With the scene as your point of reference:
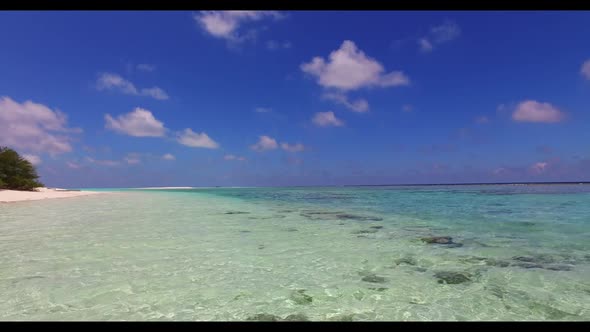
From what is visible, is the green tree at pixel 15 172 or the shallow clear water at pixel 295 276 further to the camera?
the green tree at pixel 15 172

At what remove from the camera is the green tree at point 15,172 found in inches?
1700

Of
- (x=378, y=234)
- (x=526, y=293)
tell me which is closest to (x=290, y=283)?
(x=526, y=293)

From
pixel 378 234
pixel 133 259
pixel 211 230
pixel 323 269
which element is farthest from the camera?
pixel 211 230

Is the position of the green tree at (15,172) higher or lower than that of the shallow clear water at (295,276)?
higher

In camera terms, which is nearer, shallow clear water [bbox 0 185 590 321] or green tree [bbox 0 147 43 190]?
shallow clear water [bbox 0 185 590 321]

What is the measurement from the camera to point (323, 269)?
7441 mm

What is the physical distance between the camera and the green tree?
43.2 metres

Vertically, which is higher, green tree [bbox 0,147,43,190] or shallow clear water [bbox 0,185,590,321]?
green tree [bbox 0,147,43,190]

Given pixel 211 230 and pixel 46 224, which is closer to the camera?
pixel 211 230

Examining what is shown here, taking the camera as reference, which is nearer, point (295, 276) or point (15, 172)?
point (295, 276)

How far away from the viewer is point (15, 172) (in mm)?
44781
